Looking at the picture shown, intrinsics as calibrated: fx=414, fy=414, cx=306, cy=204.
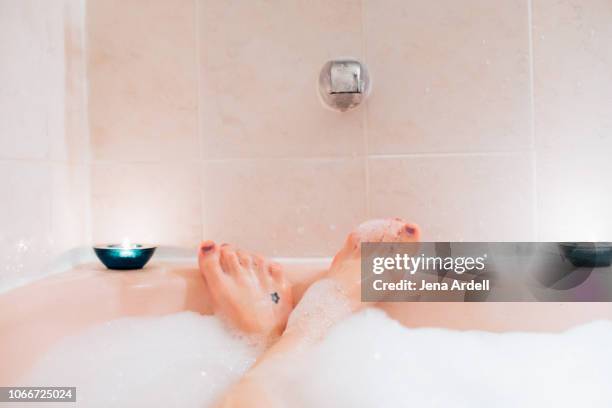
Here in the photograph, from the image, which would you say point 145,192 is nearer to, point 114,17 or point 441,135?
point 114,17

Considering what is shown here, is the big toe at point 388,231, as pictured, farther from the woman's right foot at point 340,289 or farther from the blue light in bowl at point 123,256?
the blue light in bowl at point 123,256

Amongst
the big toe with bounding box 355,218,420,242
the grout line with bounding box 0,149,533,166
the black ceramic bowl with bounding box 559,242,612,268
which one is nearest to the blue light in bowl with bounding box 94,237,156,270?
the grout line with bounding box 0,149,533,166

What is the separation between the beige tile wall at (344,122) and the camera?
39.9 inches

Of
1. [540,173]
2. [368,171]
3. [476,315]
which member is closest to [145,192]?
[368,171]

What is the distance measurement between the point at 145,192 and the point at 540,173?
99 centimetres

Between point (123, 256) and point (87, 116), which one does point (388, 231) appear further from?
point (87, 116)

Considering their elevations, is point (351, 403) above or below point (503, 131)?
below

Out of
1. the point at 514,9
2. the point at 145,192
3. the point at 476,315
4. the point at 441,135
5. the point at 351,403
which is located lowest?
the point at 351,403

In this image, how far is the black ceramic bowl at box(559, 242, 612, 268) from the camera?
83 cm

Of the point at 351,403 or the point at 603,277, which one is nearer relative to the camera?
the point at 351,403

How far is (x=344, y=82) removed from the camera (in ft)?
3.06

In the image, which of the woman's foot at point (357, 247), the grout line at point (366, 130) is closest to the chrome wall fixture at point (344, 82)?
the grout line at point (366, 130)

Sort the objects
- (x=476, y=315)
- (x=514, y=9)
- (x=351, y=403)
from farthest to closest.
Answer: (x=514, y=9) → (x=476, y=315) → (x=351, y=403)

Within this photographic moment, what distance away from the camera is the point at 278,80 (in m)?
1.04
